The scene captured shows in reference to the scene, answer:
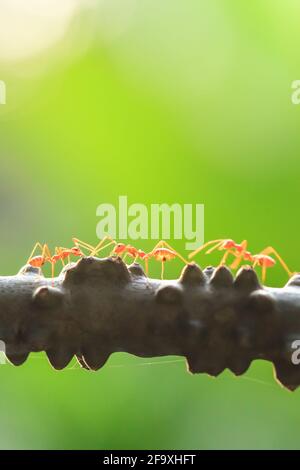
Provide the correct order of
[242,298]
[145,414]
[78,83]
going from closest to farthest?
[242,298] → [145,414] → [78,83]

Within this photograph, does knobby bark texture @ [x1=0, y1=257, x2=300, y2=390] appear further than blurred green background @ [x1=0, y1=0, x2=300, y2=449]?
No

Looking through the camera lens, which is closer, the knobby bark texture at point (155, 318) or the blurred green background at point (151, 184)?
the knobby bark texture at point (155, 318)

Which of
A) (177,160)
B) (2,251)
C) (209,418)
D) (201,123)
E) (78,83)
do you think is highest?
(78,83)

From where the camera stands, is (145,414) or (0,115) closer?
(145,414)

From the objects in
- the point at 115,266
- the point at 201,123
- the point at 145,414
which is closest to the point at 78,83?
the point at 201,123

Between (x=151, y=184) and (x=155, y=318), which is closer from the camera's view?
(x=155, y=318)
